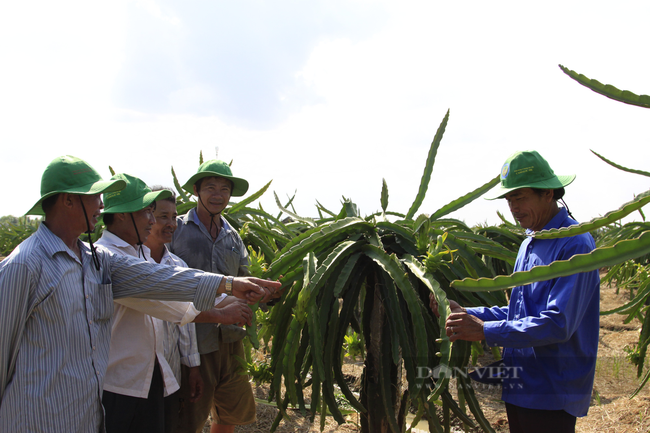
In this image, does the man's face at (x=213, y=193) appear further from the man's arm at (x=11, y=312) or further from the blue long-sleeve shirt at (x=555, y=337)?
the blue long-sleeve shirt at (x=555, y=337)

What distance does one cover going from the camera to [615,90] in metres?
1.00

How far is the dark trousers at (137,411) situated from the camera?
1982mm

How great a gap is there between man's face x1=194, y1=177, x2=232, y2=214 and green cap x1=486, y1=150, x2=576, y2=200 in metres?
1.59

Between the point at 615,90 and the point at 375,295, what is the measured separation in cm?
133

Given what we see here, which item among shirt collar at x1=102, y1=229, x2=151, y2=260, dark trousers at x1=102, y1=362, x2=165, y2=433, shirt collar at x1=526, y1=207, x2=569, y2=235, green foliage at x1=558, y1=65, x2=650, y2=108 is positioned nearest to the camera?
green foliage at x1=558, y1=65, x2=650, y2=108

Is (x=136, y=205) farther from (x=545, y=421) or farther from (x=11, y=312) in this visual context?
(x=545, y=421)

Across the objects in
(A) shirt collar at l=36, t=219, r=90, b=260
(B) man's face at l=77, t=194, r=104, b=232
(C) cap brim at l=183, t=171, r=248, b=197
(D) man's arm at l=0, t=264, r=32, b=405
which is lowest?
(D) man's arm at l=0, t=264, r=32, b=405

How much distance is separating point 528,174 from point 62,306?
1860 mm

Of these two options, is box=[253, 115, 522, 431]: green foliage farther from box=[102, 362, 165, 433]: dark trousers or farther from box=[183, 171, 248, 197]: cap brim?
box=[183, 171, 248, 197]: cap brim

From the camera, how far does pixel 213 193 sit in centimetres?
273

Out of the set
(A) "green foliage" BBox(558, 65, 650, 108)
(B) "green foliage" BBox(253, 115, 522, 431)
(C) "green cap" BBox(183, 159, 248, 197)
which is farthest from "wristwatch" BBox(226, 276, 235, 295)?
(A) "green foliage" BBox(558, 65, 650, 108)

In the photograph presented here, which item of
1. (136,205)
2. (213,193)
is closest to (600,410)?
(213,193)

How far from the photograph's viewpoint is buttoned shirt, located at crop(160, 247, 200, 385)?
2.32 metres

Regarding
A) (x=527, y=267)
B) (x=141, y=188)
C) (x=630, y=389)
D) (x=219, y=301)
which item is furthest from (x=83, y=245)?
(x=630, y=389)
